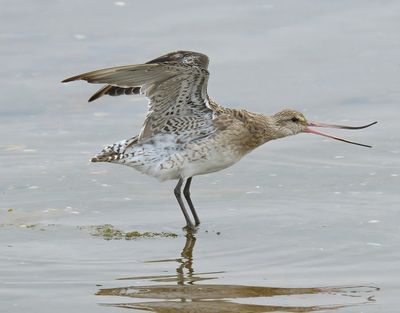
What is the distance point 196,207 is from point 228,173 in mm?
883

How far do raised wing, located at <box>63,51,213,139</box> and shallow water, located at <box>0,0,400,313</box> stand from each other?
73cm

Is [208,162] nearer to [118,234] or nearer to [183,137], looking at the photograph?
[183,137]

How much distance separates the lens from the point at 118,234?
8.75 m

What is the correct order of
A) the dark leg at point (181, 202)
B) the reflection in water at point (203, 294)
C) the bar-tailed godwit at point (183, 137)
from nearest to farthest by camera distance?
the reflection in water at point (203, 294) < the dark leg at point (181, 202) < the bar-tailed godwit at point (183, 137)

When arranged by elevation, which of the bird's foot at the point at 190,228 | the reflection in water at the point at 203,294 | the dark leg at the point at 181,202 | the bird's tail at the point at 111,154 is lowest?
the reflection in water at the point at 203,294

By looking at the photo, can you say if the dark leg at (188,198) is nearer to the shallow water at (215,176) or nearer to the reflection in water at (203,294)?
the shallow water at (215,176)

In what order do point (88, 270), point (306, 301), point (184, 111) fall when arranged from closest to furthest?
point (306, 301), point (88, 270), point (184, 111)

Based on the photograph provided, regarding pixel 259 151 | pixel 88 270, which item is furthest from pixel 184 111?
pixel 88 270

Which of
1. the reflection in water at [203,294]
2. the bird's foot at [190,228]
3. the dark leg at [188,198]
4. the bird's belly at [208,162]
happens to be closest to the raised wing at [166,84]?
the bird's belly at [208,162]

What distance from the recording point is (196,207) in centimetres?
971

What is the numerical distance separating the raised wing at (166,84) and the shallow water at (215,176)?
0.73m

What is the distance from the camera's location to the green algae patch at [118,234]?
869 cm

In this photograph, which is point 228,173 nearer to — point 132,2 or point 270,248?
point 270,248

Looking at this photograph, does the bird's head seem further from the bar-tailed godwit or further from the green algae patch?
the green algae patch
